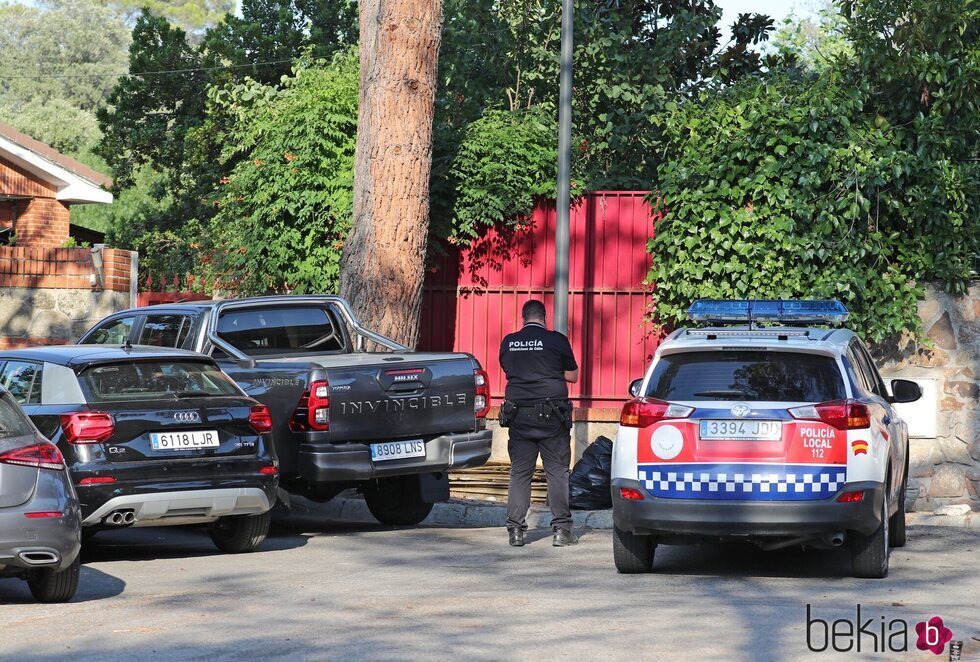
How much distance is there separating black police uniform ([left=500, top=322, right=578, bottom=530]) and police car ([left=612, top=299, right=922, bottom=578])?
1649 millimetres

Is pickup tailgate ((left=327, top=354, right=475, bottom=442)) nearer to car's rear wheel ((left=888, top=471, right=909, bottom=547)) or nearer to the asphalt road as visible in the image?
the asphalt road

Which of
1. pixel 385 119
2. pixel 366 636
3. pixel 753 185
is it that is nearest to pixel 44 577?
pixel 366 636

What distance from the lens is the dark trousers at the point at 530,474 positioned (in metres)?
11.3

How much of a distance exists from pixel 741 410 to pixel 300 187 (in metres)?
9.31

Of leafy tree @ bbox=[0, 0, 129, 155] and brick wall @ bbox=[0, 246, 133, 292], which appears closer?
brick wall @ bbox=[0, 246, 133, 292]

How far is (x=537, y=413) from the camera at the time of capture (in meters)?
11.2

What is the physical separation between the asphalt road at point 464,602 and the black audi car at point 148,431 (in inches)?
18.4

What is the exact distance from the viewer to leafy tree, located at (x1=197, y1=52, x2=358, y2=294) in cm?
1716

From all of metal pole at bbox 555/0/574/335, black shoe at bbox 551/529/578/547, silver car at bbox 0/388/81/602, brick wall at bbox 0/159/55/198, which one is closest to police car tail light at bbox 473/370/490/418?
black shoe at bbox 551/529/578/547

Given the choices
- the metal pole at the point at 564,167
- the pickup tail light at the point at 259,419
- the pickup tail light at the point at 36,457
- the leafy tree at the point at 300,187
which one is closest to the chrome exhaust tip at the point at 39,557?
the pickup tail light at the point at 36,457

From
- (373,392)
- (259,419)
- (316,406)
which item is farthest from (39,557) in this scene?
(373,392)

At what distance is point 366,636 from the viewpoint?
7.24m

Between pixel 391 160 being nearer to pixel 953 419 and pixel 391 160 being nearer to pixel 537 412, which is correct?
pixel 537 412

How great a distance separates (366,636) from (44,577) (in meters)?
2.23
